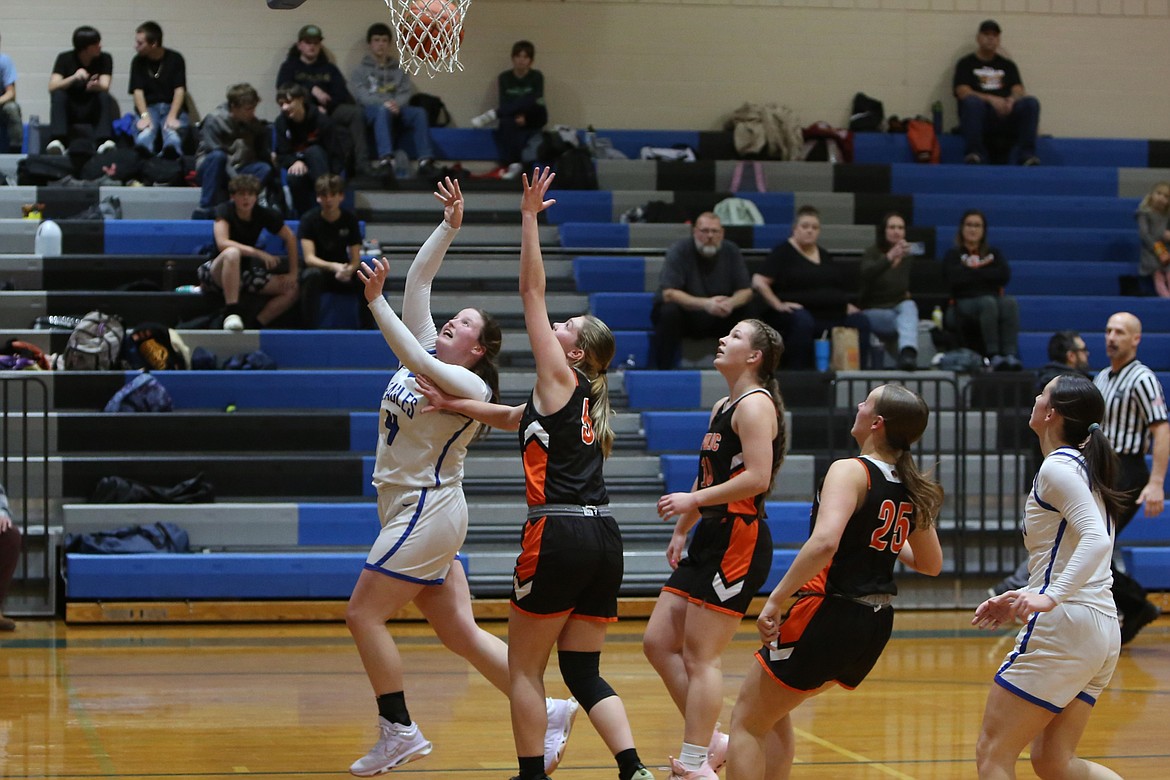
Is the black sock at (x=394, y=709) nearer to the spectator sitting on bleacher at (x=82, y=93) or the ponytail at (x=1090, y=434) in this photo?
the ponytail at (x=1090, y=434)

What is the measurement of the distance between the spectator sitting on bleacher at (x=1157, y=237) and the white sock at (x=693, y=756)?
29.9ft

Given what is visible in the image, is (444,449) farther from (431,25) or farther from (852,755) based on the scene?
(431,25)

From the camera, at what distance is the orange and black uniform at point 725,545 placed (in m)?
4.77

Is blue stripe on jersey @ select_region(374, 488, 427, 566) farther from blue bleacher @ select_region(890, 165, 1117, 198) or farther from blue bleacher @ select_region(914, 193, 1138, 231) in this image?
blue bleacher @ select_region(890, 165, 1117, 198)

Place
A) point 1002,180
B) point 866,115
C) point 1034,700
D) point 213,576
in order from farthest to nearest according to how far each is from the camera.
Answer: point 866,115 → point 1002,180 → point 213,576 → point 1034,700

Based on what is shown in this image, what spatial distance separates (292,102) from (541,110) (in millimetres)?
2419

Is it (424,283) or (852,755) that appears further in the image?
(852,755)

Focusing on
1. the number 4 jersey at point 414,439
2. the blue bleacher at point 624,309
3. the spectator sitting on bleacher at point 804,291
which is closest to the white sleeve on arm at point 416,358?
the number 4 jersey at point 414,439

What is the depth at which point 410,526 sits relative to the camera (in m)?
4.91

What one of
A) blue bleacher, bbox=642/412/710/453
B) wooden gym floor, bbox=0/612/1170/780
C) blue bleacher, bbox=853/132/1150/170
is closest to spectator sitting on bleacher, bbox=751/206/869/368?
blue bleacher, bbox=642/412/710/453

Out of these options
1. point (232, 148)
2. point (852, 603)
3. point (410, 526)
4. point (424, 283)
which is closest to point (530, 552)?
point (410, 526)

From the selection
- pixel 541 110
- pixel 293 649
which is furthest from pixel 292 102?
pixel 293 649

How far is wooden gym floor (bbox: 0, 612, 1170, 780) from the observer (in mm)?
5281

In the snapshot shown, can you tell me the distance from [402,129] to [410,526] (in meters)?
8.43
